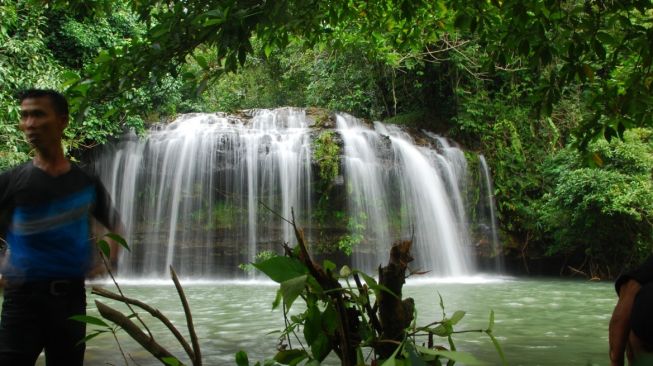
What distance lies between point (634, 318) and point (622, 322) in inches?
3.6

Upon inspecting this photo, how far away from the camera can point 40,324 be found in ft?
7.81

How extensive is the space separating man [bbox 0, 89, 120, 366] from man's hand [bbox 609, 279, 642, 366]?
1.96 metres

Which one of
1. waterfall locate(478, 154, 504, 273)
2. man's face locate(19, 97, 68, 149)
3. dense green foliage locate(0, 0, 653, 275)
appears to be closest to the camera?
man's face locate(19, 97, 68, 149)

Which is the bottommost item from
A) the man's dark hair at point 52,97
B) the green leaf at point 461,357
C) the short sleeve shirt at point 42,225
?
the green leaf at point 461,357

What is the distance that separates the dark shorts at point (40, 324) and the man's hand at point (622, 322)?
1928 millimetres

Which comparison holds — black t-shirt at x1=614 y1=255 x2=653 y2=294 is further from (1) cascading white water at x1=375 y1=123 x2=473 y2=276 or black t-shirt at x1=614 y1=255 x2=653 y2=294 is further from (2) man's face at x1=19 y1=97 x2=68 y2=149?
(1) cascading white water at x1=375 y1=123 x2=473 y2=276

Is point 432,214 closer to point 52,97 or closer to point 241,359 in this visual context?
point 52,97

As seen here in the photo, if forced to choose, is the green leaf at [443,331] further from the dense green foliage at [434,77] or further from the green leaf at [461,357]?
the dense green foliage at [434,77]

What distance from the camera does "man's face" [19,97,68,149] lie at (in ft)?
8.05

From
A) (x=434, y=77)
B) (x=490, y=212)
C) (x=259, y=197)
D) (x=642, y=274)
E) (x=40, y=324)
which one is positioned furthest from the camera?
(x=434, y=77)

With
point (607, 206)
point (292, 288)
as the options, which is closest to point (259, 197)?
point (607, 206)

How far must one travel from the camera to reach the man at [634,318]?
1.78 m

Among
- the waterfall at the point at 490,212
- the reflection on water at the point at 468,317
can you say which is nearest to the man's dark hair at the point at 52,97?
the reflection on water at the point at 468,317

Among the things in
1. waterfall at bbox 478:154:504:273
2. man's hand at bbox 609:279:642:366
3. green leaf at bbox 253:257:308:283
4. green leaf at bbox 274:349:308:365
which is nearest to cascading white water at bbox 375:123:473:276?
waterfall at bbox 478:154:504:273
